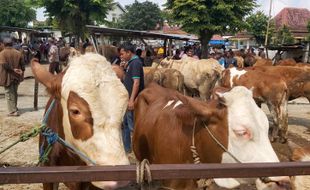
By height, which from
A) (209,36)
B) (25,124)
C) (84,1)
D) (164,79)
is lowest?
(25,124)

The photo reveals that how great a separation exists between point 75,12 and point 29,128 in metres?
16.6

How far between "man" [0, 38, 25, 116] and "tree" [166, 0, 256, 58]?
12.3 m

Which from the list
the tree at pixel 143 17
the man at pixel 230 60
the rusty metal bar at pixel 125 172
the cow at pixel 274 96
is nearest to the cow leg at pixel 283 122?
the cow at pixel 274 96

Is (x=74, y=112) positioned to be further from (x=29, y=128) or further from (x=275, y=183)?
(x=29, y=128)

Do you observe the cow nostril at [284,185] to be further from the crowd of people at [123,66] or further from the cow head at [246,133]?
the crowd of people at [123,66]

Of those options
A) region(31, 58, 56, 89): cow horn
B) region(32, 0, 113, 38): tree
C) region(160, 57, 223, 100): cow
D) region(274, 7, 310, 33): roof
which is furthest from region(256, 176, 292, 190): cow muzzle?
region(274, 7, 310, 33): roof

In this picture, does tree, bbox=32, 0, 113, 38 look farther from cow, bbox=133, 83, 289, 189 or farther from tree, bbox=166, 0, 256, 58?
cow, bbox=133, 83, 289, 189

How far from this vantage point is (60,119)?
2.88m

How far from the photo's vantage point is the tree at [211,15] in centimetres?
2034

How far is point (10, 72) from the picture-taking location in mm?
9875

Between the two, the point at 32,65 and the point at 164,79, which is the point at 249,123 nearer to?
the point at 32,65

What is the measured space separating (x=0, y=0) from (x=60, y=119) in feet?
142

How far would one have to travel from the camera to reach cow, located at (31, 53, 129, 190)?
246 centimetres

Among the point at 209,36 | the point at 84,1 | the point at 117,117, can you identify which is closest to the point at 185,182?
the point at 117,117
